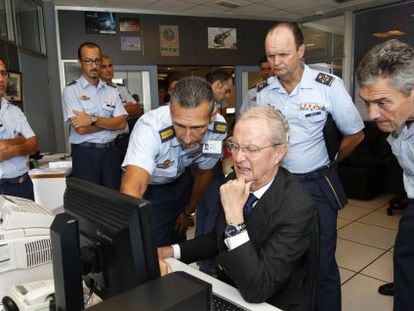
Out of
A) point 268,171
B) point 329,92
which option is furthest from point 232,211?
point 329,92

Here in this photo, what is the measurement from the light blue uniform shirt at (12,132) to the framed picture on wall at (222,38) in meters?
3.97

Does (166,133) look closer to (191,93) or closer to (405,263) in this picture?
(191,93)

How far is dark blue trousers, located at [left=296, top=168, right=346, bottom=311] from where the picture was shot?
75.4 inches

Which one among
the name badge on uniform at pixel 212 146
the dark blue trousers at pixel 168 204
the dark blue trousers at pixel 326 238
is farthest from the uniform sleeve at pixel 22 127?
the dark blue trousers at pixel 326 238

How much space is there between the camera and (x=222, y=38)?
616 cm

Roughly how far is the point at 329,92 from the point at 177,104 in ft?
2.98

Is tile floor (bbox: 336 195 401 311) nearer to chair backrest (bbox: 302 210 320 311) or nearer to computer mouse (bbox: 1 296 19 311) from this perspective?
chair backrest (bbox: 302 210 320 311)

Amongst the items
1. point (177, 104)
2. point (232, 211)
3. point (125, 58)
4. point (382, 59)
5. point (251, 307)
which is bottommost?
point (251, 307)

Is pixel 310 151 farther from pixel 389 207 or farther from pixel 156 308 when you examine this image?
pixel 389 207

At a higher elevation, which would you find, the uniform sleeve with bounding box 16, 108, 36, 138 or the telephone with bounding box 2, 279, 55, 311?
the uniform sleeve with bounding box 16, 108, 36, 138

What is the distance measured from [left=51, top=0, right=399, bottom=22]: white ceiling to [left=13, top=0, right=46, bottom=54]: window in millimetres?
312

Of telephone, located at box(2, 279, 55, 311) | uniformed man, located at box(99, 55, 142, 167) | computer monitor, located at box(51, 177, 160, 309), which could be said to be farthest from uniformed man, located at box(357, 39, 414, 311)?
uniformed man, located at box(99, 55, 142, 167)

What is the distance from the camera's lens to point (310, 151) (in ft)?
6.46

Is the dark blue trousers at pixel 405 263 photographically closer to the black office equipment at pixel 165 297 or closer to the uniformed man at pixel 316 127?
the uniformed man at pixel 316 127
